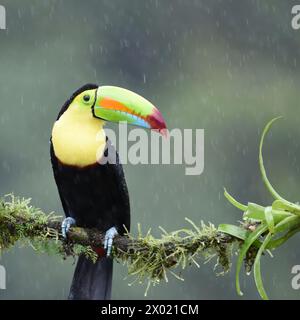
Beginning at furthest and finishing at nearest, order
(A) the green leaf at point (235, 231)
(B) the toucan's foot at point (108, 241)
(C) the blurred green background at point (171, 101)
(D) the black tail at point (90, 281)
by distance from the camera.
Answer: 1. (C) the blurred green background at point (171, 101)
2. (D) the black tail at point (90, 281)
3. (B) the toucan's foot at point (108, 241)
4. (A) the green leaf at point (235, 231)

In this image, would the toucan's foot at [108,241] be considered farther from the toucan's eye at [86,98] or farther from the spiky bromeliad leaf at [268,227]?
the toucan's eye at [86,98]

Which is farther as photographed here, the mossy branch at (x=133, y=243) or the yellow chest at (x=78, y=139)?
the yellow chest at (x=78, y=139)

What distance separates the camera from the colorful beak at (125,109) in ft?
11.2

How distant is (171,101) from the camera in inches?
474

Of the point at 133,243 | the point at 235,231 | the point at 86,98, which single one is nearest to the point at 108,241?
the point at 133,243

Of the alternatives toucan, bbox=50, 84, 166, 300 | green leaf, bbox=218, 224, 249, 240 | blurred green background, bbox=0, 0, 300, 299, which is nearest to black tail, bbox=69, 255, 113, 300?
toucan, bbox=50, 84, 166, 300

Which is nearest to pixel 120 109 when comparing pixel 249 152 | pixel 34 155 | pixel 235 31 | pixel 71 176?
pixel 71 176

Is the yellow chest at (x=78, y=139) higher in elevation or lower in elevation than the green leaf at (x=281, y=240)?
A: higher

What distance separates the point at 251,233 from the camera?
2.60 meters

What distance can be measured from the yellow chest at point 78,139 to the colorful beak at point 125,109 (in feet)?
0.19

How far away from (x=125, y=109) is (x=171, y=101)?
8576mm

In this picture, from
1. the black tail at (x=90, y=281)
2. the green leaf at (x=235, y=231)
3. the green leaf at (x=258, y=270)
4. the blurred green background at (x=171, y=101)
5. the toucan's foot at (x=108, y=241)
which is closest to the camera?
the green leaf at (x=258, y=270)

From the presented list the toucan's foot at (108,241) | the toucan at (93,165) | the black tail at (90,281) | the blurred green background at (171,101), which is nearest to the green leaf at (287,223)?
the toucan's foot at (108,241)

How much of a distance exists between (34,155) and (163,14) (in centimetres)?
488
